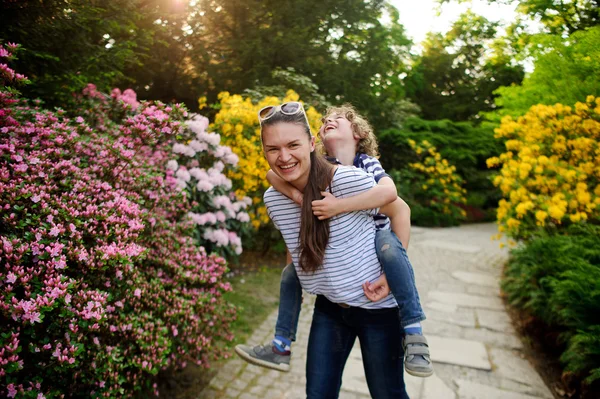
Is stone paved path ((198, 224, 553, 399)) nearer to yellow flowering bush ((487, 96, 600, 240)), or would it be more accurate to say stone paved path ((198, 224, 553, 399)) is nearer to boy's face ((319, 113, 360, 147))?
yellow flowering bush ((487, 96, 600, 240))

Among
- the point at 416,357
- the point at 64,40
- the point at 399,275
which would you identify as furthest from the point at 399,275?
the point at 64,40

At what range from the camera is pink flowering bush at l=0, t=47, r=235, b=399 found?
167cm

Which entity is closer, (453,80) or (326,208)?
(326,208)

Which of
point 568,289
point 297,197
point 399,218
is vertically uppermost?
point 297,197

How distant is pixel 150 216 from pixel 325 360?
1488mm

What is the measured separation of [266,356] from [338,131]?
1.13 meters

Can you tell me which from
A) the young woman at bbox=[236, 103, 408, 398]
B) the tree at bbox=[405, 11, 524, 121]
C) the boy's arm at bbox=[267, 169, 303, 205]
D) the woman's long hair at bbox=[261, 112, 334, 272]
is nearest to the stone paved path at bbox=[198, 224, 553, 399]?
the young woman at bbox=[236, 103, 408, 398]

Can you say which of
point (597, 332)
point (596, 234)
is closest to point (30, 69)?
point (597, 332)

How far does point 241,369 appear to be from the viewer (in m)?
3.25

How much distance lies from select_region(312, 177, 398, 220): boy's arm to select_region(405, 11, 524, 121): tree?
811 inches

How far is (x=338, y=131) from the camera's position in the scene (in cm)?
199

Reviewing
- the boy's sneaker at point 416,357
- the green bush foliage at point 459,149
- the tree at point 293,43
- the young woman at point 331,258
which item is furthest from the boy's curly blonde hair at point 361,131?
the green bush foliage at point 459,149

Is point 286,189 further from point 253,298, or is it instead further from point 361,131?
point 253,298

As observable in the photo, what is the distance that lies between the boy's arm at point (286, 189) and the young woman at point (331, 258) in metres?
0.03
